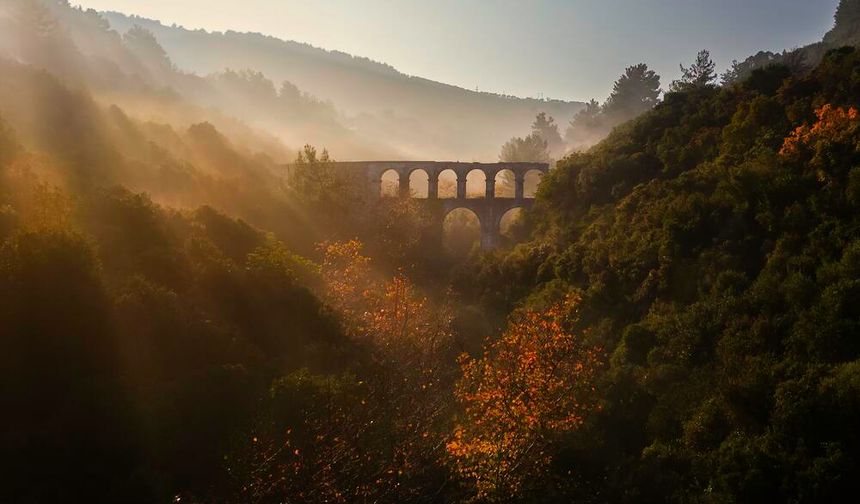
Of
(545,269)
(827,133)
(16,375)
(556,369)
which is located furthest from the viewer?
(545,269)

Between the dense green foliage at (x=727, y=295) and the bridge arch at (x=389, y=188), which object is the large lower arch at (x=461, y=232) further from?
the dense green foliage at (x=727, y=295)

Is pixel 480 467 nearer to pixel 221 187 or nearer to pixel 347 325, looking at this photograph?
pixel 347 325

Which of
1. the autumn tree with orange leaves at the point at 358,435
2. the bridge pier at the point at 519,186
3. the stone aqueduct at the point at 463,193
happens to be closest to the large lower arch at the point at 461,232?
the stone aqueduct at the point at 463,193

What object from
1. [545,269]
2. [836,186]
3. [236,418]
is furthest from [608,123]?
[236,418]

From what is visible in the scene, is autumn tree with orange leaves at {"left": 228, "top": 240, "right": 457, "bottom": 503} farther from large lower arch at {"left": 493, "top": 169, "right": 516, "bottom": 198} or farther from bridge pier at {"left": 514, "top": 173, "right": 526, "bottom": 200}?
large lower arch at {"left": 493, "top": 169, "right": 516, "bottom": 198}

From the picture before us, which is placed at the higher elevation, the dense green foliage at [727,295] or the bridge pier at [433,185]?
the bridge pier at [433,185]

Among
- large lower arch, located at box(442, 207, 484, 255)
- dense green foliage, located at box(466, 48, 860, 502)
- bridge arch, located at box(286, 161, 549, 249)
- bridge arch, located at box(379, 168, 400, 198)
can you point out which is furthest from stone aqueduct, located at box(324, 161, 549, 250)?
dense green foliage, located at box(466, 48, 860, 502)
